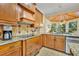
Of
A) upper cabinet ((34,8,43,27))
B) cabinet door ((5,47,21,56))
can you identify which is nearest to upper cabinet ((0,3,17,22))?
cabinet door ((5,47,21,56))

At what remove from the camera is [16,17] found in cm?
221

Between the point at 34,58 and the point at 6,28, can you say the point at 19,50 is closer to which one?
the point at 34,58

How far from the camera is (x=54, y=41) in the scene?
138 inches

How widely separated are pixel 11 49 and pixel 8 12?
2.31ft

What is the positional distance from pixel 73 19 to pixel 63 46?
124 cm

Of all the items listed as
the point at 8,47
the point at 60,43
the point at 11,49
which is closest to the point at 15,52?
the point at 11,49

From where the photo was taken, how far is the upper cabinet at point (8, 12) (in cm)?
175

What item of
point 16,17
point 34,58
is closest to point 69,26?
point 34,58

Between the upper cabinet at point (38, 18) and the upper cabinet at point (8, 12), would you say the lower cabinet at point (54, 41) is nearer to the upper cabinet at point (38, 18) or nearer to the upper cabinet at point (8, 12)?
the upper cabinet at point (38, 18)

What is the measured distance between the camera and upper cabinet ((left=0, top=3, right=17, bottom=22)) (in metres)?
1.75

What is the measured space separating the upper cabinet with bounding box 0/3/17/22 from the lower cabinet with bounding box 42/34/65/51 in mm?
1720

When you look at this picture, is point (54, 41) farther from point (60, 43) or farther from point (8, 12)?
point (8, 12)

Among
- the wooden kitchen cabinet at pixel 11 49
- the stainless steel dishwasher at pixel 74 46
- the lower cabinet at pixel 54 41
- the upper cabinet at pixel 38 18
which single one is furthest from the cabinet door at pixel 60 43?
the wooden kitchen cabinet at pixel 11 49

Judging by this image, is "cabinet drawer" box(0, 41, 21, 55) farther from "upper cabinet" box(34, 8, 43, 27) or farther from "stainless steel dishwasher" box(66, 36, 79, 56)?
"upper cabinet" box(34, 8, 43, 27)
